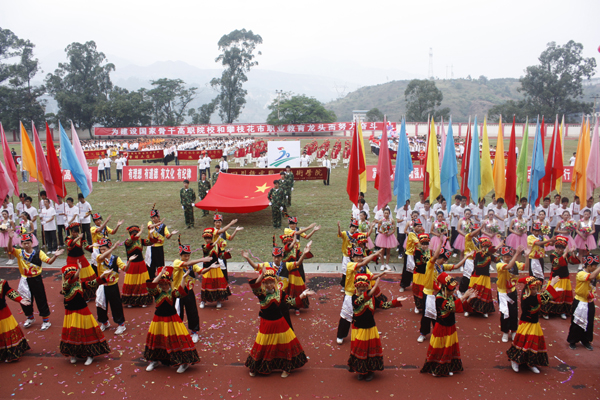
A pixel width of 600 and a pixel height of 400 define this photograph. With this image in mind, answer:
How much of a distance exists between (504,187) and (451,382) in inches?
278

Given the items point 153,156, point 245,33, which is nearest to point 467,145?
point 153,156

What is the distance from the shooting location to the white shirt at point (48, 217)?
11.5m

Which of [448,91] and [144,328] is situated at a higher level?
[448,91]

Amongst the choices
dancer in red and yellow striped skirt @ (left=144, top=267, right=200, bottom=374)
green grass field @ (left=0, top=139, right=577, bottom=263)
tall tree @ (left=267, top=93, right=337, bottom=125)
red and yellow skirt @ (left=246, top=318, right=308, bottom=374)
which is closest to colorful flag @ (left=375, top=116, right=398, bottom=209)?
green grass field @ (left=0, top=139, right=577, bottom=263)

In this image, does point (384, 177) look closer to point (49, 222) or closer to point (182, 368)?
point (182, 368)

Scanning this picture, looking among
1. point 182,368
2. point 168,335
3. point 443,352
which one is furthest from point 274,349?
point 443,352

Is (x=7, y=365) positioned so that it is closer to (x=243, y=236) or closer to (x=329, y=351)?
(x=329, y=351)

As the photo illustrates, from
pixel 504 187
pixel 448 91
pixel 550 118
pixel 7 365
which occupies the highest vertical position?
pixel 448 91

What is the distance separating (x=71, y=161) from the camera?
37.0 feet

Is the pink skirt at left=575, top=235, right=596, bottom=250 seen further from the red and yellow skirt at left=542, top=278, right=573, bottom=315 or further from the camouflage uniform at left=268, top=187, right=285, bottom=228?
the camouflage uniform at left=268, top=187, right=285, bottom=228

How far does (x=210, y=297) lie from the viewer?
27.9 feet

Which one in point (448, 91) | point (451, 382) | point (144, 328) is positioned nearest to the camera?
point (451, 382)

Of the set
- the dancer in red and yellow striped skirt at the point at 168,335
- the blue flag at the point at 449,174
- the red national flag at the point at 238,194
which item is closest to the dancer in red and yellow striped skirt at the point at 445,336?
the dancer in red and yellow striped skirt at the point at 168,335

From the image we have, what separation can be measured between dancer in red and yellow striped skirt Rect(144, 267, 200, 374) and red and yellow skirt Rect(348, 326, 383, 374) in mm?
2336
